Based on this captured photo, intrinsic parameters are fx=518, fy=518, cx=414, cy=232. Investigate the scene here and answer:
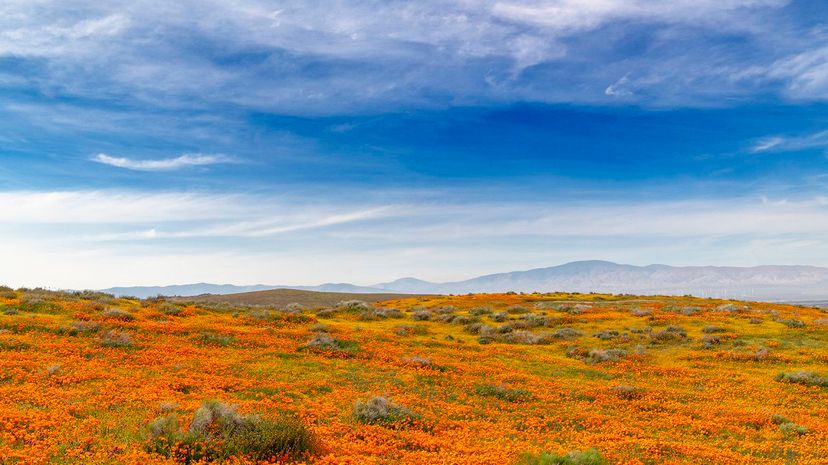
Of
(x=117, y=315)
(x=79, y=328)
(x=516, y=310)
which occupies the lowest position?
(x=516, y=310)

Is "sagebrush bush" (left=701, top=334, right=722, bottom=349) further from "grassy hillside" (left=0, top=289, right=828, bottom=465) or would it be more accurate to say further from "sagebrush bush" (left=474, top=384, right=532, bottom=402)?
"sagebrush bush" (left=474, top=384, right=532, bottom=402)

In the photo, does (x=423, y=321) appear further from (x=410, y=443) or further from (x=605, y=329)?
(x=410, y=443)

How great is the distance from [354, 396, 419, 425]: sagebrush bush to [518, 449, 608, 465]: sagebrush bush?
4.50 m

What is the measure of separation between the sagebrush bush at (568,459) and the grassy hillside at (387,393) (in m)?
0.05

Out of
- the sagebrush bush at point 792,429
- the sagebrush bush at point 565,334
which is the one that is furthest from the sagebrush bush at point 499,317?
the sagebrush bush at point 792,429

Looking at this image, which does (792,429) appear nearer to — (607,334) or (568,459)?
(568,459)

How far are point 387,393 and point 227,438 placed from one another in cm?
863

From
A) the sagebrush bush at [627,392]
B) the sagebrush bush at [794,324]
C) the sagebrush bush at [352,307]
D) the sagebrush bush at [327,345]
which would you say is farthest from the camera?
the sagebrush bush at [352,307]

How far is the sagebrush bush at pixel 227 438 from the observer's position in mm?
10680

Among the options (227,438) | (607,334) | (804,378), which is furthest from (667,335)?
(227,438)

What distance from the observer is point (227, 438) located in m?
10.9

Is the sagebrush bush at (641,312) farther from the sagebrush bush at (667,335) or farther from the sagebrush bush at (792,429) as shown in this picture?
the sagebrush bush at (792,429)

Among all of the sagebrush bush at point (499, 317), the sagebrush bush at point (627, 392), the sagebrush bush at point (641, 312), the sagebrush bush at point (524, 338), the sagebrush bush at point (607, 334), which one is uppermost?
the sagebrush bush at point (641, 312)

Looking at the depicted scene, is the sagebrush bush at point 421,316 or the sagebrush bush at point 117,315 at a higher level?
the sagebrush bush at point 117,315
